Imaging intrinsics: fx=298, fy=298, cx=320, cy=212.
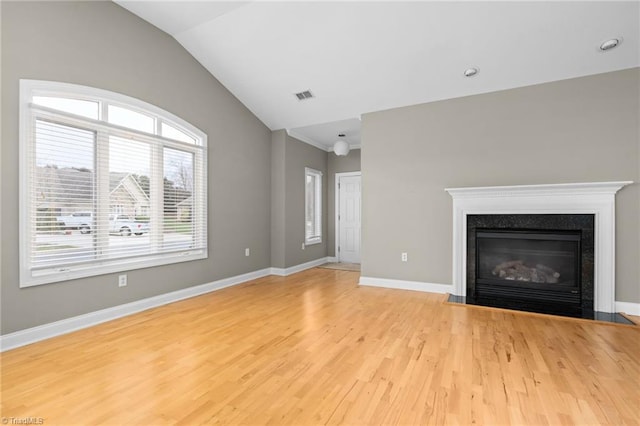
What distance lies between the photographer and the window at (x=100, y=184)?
8.80 ft

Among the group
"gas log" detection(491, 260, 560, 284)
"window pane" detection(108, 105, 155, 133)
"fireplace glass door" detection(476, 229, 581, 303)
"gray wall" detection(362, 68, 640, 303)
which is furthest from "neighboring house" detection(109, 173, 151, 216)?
"gas log" detection(491, 260, 560, 284)

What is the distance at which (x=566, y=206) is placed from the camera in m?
3.52

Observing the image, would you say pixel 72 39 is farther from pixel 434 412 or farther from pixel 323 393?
pixel 434 412

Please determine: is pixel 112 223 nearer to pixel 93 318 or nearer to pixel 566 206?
pixel 93 318

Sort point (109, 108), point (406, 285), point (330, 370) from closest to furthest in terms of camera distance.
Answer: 1. point (330, 370)
2. point (109, 108)
3. point (406, 285)

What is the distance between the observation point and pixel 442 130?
425 cm

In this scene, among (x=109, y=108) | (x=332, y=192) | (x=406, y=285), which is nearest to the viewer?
(x=109, y=108)

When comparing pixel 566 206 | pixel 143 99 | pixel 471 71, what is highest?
pixel 471 71

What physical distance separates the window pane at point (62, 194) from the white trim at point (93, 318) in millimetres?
577

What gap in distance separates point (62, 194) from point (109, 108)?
1.05m

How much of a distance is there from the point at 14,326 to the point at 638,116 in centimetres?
655

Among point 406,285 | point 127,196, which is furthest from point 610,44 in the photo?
point 127,196

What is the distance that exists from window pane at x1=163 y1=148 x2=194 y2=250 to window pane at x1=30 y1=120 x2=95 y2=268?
87 centimetres

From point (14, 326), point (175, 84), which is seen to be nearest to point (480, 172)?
point (175, 84)
